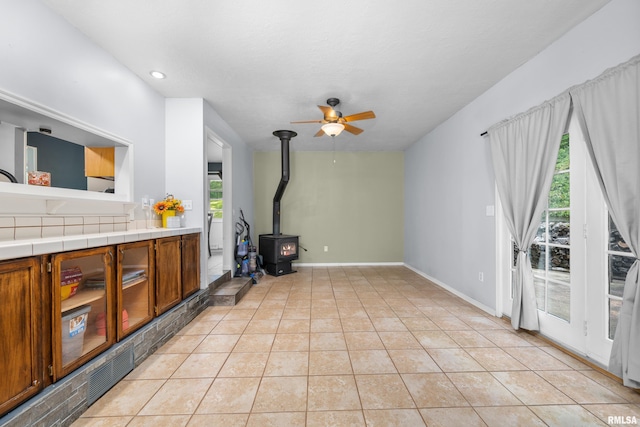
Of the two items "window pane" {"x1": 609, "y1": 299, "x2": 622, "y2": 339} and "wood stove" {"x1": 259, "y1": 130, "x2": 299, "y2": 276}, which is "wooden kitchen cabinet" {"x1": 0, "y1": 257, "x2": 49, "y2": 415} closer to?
"window pane" {"x1": 609, "y1": 299, "x2": 622, "y2": 339}

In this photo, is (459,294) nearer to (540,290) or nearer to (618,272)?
(540,290)

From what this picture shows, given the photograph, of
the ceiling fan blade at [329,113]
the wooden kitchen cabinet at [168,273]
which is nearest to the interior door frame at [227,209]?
the wooden kitchen cabinet at [168,273]

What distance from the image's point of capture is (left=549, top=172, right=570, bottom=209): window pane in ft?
7.22

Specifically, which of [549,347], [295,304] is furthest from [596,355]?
[295,304]

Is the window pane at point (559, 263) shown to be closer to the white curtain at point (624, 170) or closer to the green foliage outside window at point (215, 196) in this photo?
the white curtain at point (624, 170)

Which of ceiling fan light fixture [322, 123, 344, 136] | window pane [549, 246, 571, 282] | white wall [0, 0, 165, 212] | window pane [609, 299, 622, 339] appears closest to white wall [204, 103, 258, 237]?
white wall [0, 0, 165, 212]

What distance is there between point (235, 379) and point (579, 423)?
211 cm

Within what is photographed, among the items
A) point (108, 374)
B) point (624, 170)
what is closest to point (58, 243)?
point (108, 374)

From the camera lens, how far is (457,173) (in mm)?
3791

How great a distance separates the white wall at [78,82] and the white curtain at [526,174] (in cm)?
380

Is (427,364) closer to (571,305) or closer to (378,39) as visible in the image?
(571,305)

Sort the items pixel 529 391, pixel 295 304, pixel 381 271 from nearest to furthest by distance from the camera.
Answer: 1. pixel 529 391
2. pixel 295 304
3. pixel 381 271

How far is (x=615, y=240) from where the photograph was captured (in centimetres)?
187

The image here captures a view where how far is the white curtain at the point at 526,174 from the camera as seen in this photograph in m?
2.21
